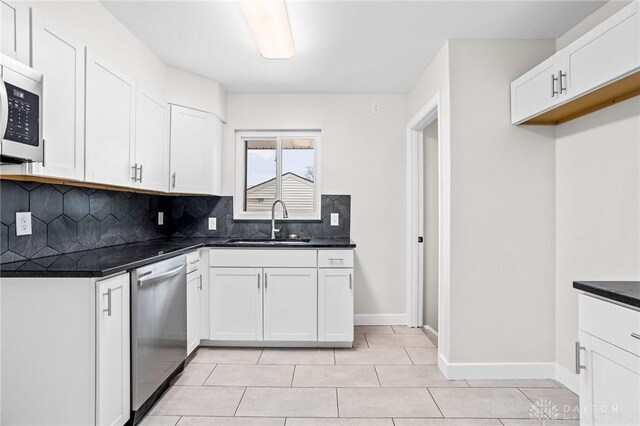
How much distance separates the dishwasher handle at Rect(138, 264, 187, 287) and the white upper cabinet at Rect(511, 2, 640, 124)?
8.26 feet

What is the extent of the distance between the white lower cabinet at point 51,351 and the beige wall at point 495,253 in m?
2.19

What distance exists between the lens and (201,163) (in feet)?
11.6

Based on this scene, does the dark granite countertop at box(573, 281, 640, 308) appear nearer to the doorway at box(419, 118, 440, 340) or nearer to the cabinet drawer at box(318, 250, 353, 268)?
the cabinet drawer at box(318, 250, 353, 268)

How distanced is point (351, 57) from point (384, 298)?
235cm

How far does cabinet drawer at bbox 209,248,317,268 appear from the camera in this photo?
126 inches

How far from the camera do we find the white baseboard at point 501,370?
2.67 m

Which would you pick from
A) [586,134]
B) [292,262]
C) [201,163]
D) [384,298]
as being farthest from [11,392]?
[586,134]

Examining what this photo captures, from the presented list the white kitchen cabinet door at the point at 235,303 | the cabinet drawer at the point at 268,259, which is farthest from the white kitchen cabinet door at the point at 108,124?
the white kitchen cabinet door at the point at 235,303

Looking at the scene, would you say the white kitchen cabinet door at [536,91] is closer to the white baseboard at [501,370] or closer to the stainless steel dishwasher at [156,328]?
the white baseboard at [501,370]

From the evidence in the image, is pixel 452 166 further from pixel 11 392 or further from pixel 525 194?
pixel 11 392

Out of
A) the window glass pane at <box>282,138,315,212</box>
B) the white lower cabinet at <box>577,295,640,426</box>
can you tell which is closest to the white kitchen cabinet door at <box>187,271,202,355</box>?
the window glass pane at <box>282,138,315,212</box>

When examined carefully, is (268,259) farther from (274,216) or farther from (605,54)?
(605,54)

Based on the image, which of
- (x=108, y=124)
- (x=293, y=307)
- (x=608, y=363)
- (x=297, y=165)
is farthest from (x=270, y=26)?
(x=608, y=363)

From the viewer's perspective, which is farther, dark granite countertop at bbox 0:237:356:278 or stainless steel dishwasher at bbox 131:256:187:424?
stainless steel dishwasher at bbox 131:256:187:424
